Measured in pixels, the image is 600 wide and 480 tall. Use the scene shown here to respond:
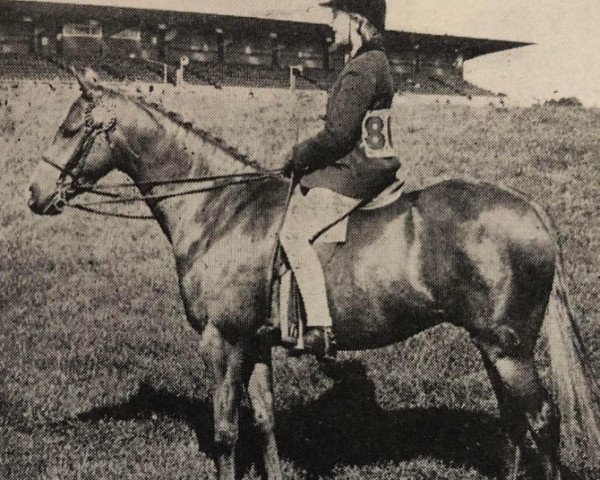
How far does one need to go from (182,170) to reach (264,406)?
2006 millimetres

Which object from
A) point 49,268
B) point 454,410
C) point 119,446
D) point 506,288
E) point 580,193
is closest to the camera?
point 506,288

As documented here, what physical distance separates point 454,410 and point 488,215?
3092mm

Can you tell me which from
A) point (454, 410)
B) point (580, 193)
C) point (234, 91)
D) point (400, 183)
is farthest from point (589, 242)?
point (234, 91)

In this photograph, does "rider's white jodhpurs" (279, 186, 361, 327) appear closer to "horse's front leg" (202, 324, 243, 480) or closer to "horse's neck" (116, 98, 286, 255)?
"horse's neck" (116, 98, 286, 255)

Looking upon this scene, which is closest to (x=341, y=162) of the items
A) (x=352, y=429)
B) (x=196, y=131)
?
(x=196, y=131)

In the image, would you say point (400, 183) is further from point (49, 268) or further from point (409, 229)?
point (49, 268)

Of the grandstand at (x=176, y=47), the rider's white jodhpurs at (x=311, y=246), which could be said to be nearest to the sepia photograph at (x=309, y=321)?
the rider's white jodhpurs at (x=311, y=246)

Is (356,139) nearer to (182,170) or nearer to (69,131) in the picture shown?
(182,170)

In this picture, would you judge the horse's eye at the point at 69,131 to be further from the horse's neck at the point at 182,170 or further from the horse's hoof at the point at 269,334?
the horse's hoof at the point at 269,334

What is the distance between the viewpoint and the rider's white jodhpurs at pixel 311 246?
5254 millimetres

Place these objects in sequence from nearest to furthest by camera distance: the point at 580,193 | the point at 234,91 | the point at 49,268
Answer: the point at 49,268, the point at 580,193, the point at 234,91

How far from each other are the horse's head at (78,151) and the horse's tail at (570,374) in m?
3.62

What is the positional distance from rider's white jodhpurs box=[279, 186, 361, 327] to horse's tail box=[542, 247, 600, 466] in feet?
5.31

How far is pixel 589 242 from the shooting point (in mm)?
13406
